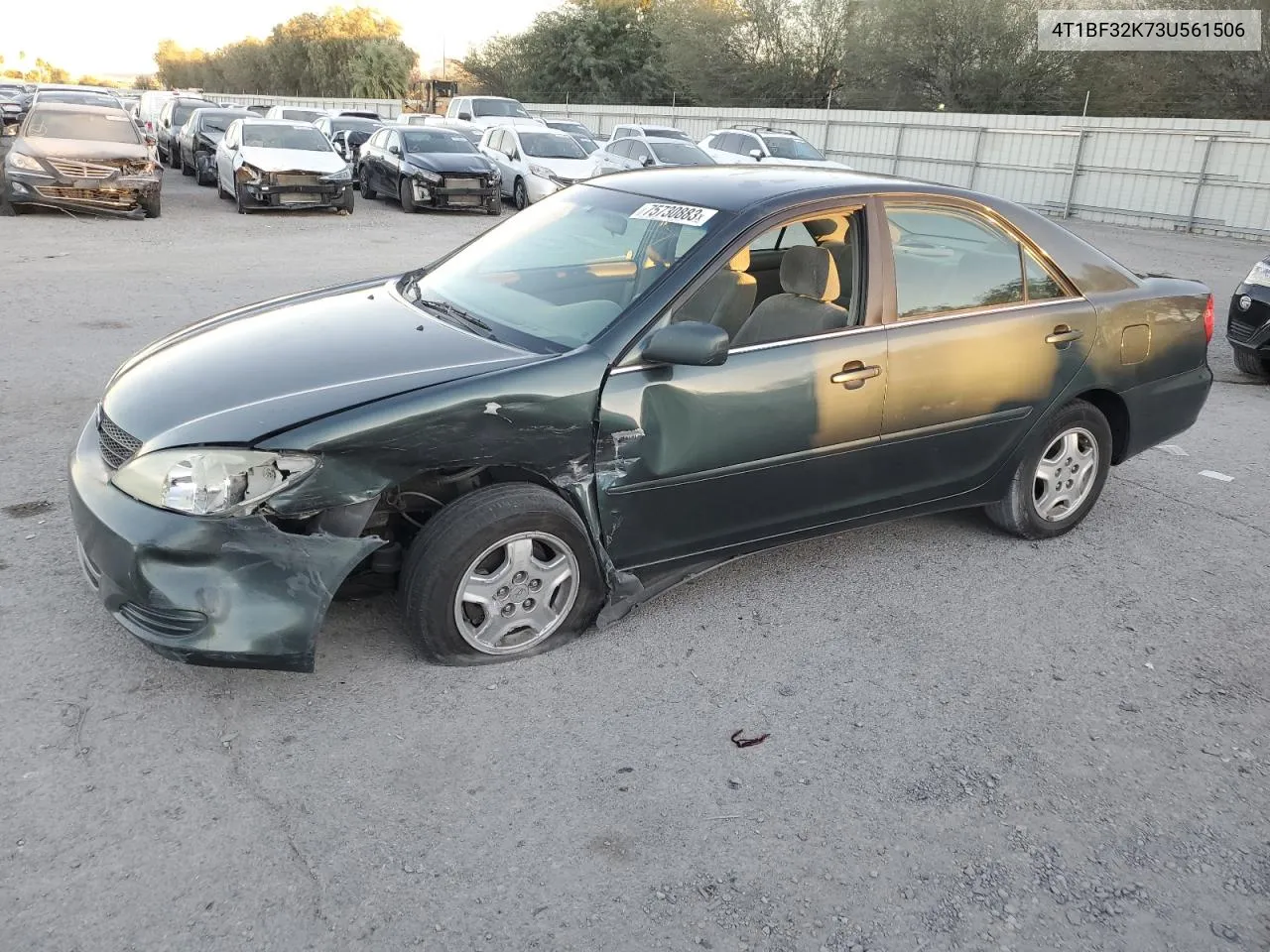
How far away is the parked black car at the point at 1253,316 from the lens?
25.9ft

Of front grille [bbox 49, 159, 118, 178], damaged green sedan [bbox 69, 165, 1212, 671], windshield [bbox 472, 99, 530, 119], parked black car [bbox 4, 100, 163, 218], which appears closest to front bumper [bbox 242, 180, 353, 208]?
parked black car [bbox 4, 100, 163, 218]

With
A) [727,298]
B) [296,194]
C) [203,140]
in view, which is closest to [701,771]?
[727,298]

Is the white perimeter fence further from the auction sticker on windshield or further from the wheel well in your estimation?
the auction sticker on windshield

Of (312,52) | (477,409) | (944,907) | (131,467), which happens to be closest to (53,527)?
(131,467)

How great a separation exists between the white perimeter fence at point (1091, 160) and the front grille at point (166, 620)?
18.4 m

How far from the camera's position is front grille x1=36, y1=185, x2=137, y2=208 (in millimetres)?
14375

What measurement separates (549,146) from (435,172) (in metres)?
3.01

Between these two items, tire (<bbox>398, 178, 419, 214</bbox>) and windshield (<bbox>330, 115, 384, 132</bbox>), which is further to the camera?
windshield (<bbox>330, 115, 384, 132</bbox>)

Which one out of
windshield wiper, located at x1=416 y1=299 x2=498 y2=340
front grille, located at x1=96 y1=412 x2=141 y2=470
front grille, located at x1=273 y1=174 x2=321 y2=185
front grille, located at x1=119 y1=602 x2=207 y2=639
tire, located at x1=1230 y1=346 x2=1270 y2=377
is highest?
windshield wiper, located at x1=416 y1=299 x2=498 y2=340

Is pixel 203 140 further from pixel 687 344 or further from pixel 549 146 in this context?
pixel 687 344

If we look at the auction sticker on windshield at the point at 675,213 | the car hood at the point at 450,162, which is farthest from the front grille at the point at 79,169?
the auction sticker on windshield at the point at 675,213

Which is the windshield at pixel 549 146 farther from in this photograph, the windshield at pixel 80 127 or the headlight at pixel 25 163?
the headlight at pixel 25 163

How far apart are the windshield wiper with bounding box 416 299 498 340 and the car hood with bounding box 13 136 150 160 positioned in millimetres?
12650

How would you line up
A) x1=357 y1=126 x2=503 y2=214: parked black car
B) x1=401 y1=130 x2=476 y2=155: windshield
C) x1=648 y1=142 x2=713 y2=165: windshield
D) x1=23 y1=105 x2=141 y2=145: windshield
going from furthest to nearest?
x1=648 y1=142 x2=713 y2=165: windshield
x1=401 y1=130 x2=476 y2=155: windshield
x1=357 y1=126 x2=503 y2=214: parked black car
x1=23 y1=105 x2=141 y2=145: windshield
